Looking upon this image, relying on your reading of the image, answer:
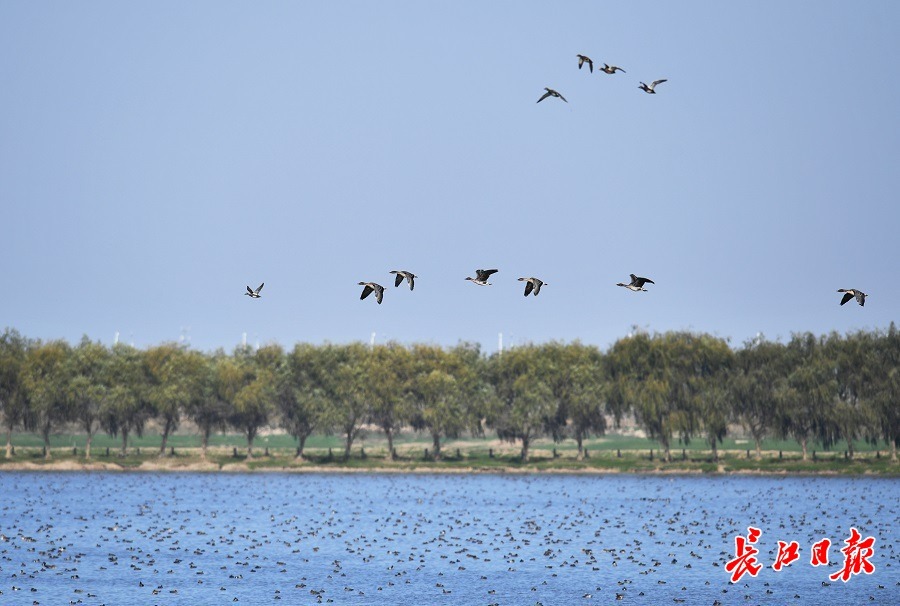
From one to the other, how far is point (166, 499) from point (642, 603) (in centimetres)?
5515

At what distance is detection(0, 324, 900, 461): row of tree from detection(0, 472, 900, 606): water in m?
14.5

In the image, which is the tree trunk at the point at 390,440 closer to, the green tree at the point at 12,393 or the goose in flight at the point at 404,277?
the green tree at the point at 12,393

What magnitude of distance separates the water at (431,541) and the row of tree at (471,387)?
47.7 ft

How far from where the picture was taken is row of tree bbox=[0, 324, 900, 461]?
412 ft

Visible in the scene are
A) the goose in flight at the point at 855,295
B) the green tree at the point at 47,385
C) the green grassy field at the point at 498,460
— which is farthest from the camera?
the green tree at the point at 47,385

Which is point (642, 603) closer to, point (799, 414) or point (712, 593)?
point (712, 593)

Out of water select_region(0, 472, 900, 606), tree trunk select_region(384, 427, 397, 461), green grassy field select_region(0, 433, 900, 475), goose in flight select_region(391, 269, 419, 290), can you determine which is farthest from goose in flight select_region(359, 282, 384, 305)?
tree trunk select_region(384, 427, 397, 461)

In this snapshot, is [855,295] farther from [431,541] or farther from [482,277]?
[431,541]

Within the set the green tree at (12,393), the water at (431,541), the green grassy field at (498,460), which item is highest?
the green tree at (12,393)

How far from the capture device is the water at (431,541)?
53.7 meters

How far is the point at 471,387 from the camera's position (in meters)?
138

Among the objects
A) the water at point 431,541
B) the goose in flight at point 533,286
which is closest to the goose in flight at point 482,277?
the goose in flight at point 533,286

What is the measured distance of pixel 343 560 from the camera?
6300cm

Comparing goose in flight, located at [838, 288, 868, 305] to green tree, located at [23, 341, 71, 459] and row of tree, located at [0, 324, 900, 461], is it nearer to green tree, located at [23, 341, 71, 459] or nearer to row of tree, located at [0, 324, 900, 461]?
row of tree, located at [0, 324, 900, 461]
